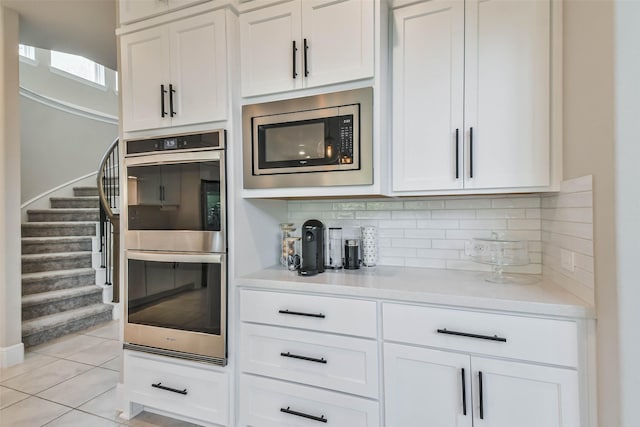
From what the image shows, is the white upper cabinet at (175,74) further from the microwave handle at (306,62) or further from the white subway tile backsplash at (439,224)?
the white subway tile backsplash at (439,224)

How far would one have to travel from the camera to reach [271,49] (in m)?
1.86

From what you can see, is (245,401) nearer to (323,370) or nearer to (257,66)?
(323,370)

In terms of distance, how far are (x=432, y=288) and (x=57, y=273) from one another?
13.8 feet

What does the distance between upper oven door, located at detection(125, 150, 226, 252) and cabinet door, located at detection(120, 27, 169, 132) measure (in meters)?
0.25

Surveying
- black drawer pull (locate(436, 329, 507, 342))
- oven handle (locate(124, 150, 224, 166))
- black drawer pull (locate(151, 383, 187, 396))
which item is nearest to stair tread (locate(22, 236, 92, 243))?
oven handle (locate(124, 150, 224, 166))

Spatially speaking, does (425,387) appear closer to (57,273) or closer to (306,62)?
(306,62)

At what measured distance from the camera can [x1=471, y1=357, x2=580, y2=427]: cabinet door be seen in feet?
4.22

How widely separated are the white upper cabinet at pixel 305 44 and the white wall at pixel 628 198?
96 centimetres

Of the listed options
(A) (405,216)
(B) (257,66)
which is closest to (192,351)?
(A) (405,216)

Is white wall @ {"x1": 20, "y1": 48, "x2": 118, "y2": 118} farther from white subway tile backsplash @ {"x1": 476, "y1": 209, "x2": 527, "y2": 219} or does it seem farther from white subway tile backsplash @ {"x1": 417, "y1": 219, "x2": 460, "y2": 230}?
white subway tile backsplash @ {"x1": 476, "y1": 209, "x2": 527, "y2": 219}

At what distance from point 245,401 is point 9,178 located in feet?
9.17

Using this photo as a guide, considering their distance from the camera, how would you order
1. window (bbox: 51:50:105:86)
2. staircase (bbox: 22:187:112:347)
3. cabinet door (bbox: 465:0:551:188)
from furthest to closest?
window (bbox: 51:50:105:86), staircase (bbox: 22:187:112:347), cabinet door (bbox: 465:0:551:188)

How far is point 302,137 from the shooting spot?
6.00 feet

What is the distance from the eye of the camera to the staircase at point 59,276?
3.39 metres
